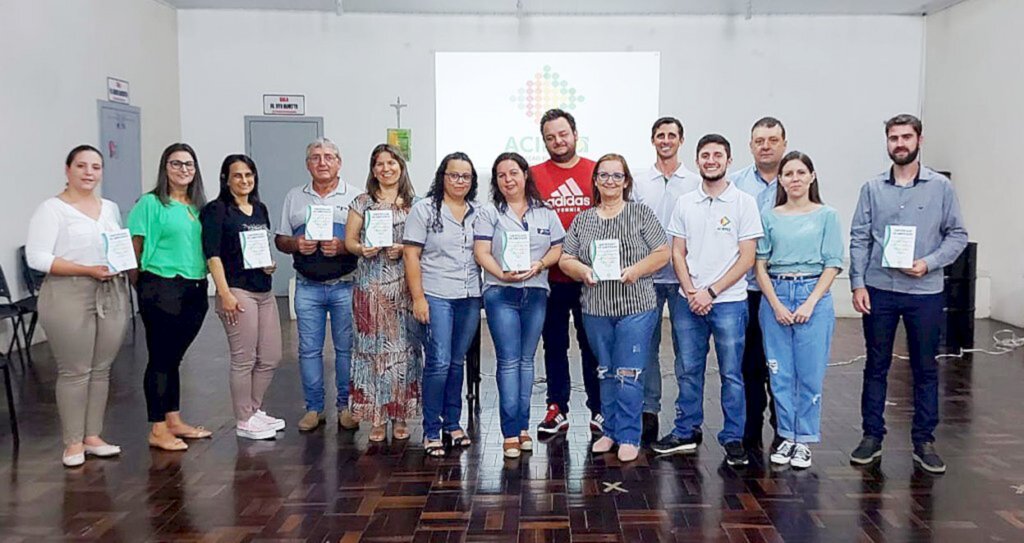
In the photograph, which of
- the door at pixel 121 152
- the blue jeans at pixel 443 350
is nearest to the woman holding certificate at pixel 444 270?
the blue jeans at pixel 443 350

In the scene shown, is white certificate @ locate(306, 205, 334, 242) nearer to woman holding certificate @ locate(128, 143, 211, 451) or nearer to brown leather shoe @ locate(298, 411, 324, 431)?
woman holding certificate @ locate(128, 143, 211, 451)

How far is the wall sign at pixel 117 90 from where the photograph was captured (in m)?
7.94

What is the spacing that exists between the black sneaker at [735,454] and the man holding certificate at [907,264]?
1.76 ft

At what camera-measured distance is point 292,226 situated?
423cm

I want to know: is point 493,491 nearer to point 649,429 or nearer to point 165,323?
point 649,429

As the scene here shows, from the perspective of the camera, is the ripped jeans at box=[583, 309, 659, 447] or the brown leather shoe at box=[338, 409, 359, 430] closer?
the ripped jeans at box=[583, 309, 659, 447]

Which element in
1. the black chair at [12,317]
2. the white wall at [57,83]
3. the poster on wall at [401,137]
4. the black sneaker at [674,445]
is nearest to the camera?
the black sneaker at [674,445]

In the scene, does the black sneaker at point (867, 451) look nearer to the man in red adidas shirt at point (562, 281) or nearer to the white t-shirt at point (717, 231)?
the white t-shirt at point (717, 231)

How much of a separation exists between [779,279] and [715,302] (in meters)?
0.30

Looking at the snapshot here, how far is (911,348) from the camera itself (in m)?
3.69

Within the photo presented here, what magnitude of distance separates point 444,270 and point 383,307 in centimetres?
41

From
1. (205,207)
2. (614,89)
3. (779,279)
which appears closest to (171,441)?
(205,207)

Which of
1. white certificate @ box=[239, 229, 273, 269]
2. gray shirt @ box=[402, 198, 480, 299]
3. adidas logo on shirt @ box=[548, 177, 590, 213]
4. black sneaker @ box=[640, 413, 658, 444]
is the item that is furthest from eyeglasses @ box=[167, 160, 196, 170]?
black sneaker @ box=[640, 413, 658, 444]

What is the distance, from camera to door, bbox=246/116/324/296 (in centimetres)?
954
